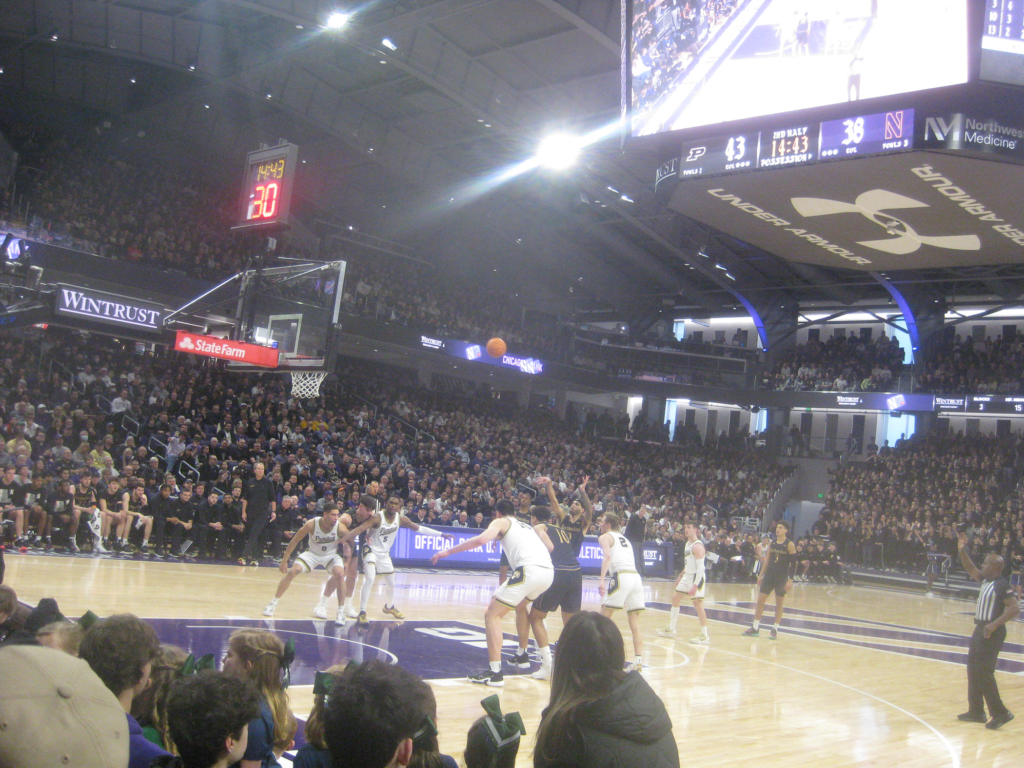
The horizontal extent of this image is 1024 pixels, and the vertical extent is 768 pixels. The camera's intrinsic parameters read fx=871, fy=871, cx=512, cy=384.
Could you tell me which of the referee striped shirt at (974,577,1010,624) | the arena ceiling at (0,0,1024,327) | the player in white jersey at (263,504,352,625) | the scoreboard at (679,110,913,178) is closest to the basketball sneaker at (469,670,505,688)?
the player in white jersey at (263,504,352,625)

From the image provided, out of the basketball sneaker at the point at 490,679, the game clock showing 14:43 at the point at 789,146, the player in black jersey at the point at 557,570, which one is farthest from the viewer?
the game clock showing 14:43 at the point at 789,146

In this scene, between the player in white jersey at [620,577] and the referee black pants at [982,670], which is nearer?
the referee black pants at [982,670]

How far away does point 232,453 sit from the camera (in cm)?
1944

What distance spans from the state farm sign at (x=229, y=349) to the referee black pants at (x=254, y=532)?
2985mm

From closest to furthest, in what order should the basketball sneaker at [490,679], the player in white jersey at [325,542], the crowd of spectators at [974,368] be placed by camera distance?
the basketball sneaker at [490,679] < the player in white jersey at [325,542] < the crowd of spectators at [974,368]

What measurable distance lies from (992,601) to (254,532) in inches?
508

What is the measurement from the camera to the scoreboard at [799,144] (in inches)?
460

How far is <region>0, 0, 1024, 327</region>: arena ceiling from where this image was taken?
21.3 meters

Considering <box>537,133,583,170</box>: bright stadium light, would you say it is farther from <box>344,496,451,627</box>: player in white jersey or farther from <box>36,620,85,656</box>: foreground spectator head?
<box>36,620,85,656</box>: foreground spectator head

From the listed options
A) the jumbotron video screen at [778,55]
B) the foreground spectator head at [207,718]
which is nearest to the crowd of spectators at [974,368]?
the jumbotron video screen at [778,55]

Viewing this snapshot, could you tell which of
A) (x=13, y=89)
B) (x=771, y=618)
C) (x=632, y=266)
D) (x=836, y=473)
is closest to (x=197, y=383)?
(x=13, y=89)

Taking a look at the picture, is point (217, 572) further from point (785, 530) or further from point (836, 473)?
point (836, 473)

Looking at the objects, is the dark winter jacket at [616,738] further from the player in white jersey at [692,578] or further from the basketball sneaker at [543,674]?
the player in white jersey at [692,578]

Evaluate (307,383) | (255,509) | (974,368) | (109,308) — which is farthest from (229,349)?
(974,368)
